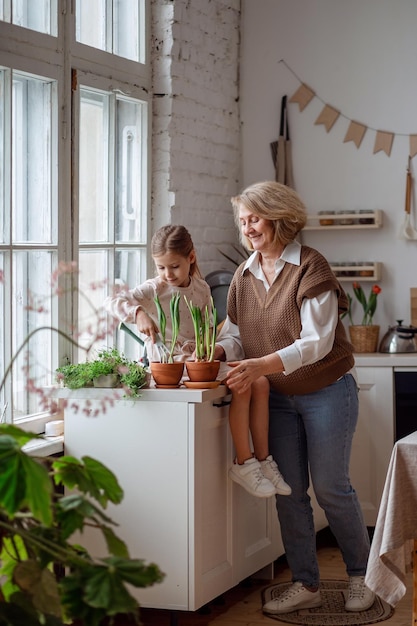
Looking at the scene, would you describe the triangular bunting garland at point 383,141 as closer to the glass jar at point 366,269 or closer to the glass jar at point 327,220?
the glass jar at point 327,220

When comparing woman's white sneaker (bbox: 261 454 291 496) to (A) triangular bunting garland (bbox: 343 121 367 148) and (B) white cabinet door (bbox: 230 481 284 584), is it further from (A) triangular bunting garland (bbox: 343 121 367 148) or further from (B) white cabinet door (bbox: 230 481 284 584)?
(A) triangular bunting garland (bbox: 343 121 367 148)

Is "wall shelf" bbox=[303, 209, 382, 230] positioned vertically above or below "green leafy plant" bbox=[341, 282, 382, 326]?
above

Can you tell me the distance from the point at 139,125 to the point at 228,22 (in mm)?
993

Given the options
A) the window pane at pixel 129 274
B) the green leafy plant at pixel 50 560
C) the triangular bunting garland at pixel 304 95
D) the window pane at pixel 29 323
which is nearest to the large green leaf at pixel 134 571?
the green leafy plant at pixel 50 560

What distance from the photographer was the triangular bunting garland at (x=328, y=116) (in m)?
4.96

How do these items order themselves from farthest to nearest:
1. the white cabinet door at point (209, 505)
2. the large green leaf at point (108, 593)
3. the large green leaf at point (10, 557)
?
the white cabinet door at point (209, 505) < the large green leaf at point (10, 557) < the large green leaf at point (108, 593)

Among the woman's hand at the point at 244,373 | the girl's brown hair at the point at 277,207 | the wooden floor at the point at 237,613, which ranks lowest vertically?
the wooden floor at the point at 237,613

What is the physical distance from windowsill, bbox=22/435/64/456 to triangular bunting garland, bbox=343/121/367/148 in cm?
233

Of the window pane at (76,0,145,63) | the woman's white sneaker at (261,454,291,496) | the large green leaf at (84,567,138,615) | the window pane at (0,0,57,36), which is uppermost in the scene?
the window pane at (76,0,145,63)

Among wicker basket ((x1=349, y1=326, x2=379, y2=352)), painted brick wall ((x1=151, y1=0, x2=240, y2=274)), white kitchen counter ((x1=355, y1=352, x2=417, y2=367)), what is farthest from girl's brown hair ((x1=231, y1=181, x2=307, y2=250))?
wicker basket ((x1=349, y1=326, x2=379, y2=352))

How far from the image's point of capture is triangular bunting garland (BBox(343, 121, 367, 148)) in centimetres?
493

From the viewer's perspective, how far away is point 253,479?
347cm

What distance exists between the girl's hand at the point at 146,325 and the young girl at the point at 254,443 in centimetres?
36

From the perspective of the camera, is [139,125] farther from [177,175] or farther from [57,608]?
[57,608]
